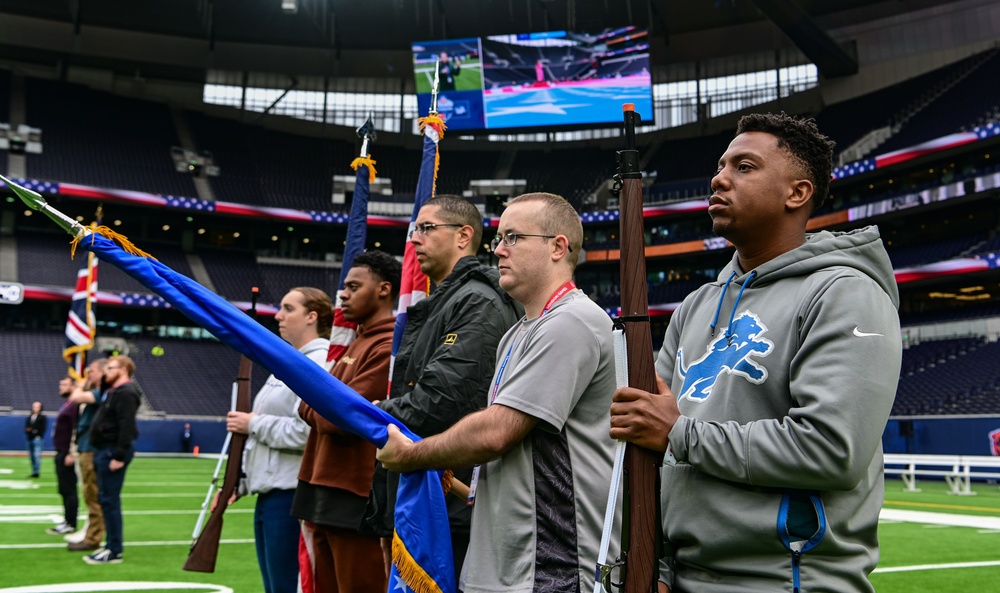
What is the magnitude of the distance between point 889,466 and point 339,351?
2198cm

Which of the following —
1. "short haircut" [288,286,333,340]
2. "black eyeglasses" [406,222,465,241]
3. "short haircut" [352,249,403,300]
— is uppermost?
"black eyeglasses" [406,222,465,241]

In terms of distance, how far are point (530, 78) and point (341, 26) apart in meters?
11.1

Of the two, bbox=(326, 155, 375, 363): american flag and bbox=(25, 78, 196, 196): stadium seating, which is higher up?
bbox=(25, 78, 196, 196): stadium seating

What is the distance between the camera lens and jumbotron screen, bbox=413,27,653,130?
3694cm

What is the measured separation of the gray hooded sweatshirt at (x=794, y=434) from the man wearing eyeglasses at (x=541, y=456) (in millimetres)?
465

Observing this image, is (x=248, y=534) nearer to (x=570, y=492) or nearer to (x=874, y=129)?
(x=570, y=492)

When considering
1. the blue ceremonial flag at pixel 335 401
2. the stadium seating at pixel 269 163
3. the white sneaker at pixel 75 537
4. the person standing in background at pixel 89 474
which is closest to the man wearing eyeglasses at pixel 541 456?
the blue ceremonial flag at pixel 335 401

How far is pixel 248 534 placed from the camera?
1048 centimetres

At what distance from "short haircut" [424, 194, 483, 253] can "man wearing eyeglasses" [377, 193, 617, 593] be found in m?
1.32

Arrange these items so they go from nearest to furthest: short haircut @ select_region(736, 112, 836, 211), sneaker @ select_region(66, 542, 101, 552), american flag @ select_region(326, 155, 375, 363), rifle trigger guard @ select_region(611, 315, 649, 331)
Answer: rifle trigger guard @ select_region(611, 315, 649, 331)
short haircut @ select_region(736, 112, 836, 211)
american flag @ select_region(326, 155, 375, 363)
sneaker @ select_region(66, 542, 101, 552)

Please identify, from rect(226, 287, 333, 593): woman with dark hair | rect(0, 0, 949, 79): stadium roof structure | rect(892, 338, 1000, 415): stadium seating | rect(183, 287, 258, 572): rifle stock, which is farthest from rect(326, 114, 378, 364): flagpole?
rect(0, 0, 949, 79): stadium roof structure

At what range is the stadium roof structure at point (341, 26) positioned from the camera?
4009 cm

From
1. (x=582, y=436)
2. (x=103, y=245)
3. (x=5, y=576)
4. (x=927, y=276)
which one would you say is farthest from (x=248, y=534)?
(x=927, y=276)

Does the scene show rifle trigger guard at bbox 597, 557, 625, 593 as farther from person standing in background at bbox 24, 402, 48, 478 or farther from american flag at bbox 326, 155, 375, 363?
person standing in background at bbox 24, 402, 48, 478
